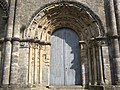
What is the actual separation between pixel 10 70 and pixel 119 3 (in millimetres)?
6377

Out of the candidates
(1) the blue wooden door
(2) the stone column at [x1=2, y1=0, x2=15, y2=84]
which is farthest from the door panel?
(2) the stone column at [x1=2, y1=0, x2=15, y2=84]

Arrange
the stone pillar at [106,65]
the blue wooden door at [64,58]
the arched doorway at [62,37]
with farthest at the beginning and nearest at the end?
the blue wooden door at [64,58], the arched doorway at [62,37], the stone pillar at [106,65]

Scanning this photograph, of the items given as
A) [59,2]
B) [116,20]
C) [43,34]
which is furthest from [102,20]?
[43,34]

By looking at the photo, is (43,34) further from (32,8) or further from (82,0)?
(82,0)

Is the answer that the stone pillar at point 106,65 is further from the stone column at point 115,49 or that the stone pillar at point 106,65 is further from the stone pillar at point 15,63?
the stone pillar at point 15,63

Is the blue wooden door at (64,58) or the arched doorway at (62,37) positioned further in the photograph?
the blue wooden door at (64,58)

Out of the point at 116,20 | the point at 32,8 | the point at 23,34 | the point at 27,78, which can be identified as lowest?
the point at 27,78

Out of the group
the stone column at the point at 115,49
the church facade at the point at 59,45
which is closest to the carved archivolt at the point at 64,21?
the church facade at the point at 59,45

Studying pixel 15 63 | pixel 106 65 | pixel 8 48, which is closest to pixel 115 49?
pixel 106 65

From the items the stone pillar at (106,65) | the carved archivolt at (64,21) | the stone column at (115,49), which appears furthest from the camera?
the carved archivolt at (64,21)

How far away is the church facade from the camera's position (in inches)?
328

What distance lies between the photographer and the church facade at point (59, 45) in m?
8.33

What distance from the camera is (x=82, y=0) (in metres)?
9.55

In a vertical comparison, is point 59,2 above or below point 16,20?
above
